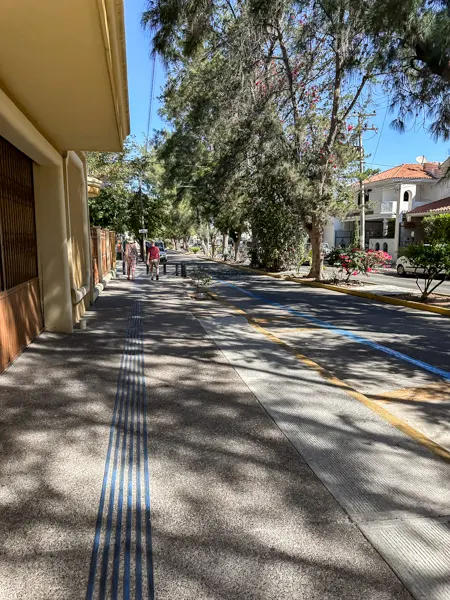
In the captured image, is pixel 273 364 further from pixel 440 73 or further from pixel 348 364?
pixel 440 73

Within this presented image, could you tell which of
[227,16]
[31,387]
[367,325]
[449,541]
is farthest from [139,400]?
[227,16]

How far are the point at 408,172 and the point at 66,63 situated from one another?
3967 cm

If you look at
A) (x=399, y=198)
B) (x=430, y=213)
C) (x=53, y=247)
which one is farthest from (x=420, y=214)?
(x=53, y=247)

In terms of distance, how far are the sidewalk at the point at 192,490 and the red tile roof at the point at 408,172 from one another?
120ft

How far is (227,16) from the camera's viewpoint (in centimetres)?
1502

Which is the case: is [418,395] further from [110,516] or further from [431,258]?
[431,258]

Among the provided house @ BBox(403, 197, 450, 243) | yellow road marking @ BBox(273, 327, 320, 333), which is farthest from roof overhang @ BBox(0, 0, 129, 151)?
house @ BBox(403, 197, 450, 243)

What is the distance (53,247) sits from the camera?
24.5ft

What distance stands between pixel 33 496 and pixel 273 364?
12.3 ft

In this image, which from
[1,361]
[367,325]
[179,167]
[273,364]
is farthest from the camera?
[179,167]

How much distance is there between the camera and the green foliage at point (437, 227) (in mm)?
24516

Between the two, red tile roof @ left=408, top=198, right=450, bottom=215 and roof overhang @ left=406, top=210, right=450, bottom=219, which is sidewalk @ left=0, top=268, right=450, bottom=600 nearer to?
roof overhang @ left=406, top=210, right=450, bottom=219

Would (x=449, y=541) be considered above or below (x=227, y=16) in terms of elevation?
below

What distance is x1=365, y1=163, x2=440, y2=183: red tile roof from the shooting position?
123 ft
